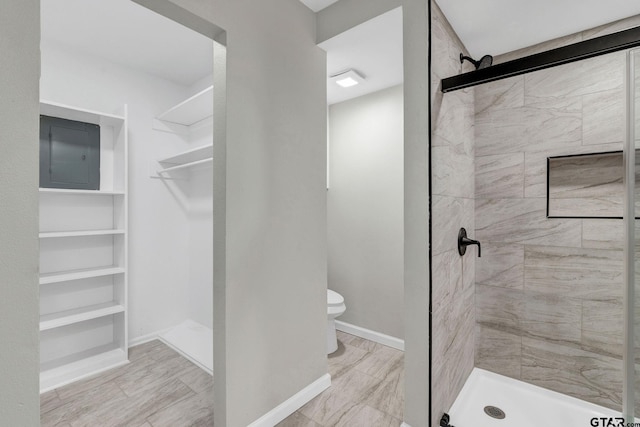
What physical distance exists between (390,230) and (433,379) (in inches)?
52.9

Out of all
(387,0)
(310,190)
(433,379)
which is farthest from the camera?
(310,190)

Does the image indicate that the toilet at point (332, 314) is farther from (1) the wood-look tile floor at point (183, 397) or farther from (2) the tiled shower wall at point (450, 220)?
(2) the tiled shower wall at point (450, 220)

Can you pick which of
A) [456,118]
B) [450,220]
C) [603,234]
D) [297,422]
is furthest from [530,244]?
[297,422]

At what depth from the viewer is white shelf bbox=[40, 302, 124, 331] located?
6.89 ft

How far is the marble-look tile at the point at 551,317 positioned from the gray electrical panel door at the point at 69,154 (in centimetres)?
346

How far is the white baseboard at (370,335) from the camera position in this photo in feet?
8.41

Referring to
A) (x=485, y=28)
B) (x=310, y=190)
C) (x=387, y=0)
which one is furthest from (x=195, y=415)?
(x=485, y=28)

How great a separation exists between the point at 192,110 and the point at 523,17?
8.18 feet

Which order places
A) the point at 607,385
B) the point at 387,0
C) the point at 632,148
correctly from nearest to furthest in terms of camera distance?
1. the point at 632,148
2. the point at 387,0
3. the point at 607,385

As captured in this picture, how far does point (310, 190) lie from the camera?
6.20ft

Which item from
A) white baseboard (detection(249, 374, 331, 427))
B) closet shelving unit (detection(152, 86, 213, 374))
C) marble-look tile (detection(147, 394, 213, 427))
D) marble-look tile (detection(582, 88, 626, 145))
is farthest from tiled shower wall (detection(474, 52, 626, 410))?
closet shelving unit (detection(152, 86, 213, 374))

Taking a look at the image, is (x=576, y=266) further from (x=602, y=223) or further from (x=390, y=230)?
(x=390, y=230)

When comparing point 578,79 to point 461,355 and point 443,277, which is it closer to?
point 443,277

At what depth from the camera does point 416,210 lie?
1.51 m
